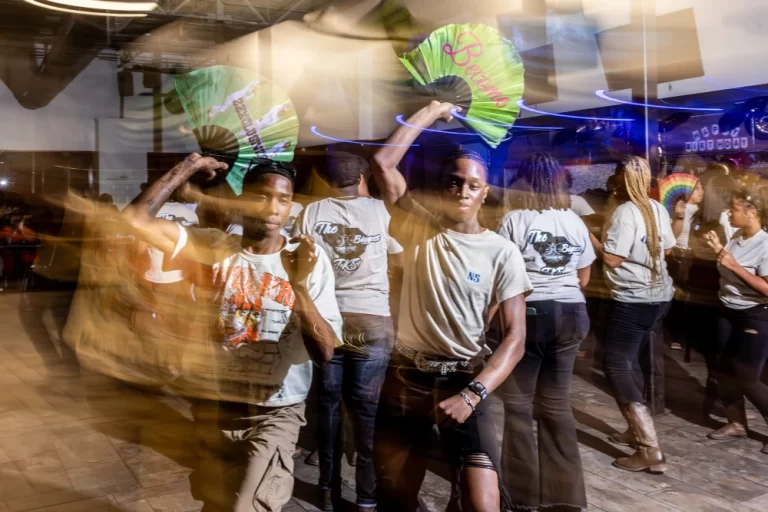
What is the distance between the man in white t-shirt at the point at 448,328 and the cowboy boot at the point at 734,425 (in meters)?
2.55

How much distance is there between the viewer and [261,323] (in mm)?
2350

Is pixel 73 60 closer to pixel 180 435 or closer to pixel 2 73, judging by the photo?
pixel 2 73

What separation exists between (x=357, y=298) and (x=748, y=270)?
96.2 inches

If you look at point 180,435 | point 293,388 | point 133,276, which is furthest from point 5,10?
point 293,388

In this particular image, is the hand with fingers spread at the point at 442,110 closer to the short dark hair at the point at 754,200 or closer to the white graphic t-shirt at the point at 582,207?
the white graphic t-shirt at the point at 582,207

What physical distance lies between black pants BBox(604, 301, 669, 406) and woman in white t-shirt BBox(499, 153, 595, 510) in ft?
2.12

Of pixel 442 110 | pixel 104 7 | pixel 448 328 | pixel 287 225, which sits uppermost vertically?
pixel 104 7

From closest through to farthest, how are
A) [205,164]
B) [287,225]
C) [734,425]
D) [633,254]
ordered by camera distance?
1. [205,164]
2. [287,225]
3. [633,254]
4. [734,425]

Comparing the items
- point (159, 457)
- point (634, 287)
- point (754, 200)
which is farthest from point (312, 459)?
point (754, 200)

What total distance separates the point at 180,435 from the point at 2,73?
91.0 inches

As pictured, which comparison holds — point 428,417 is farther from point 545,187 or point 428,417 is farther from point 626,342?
point 626,342

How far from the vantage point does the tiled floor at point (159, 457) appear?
346cm

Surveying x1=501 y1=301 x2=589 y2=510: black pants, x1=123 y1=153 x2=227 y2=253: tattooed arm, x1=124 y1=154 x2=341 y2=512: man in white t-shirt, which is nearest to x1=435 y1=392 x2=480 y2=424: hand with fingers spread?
x1=124 y1=154 x2=341 y2=512: man in white t-shirt

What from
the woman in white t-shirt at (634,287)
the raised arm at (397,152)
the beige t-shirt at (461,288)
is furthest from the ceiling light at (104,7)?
the woman in white t-shirt at (634,287)
